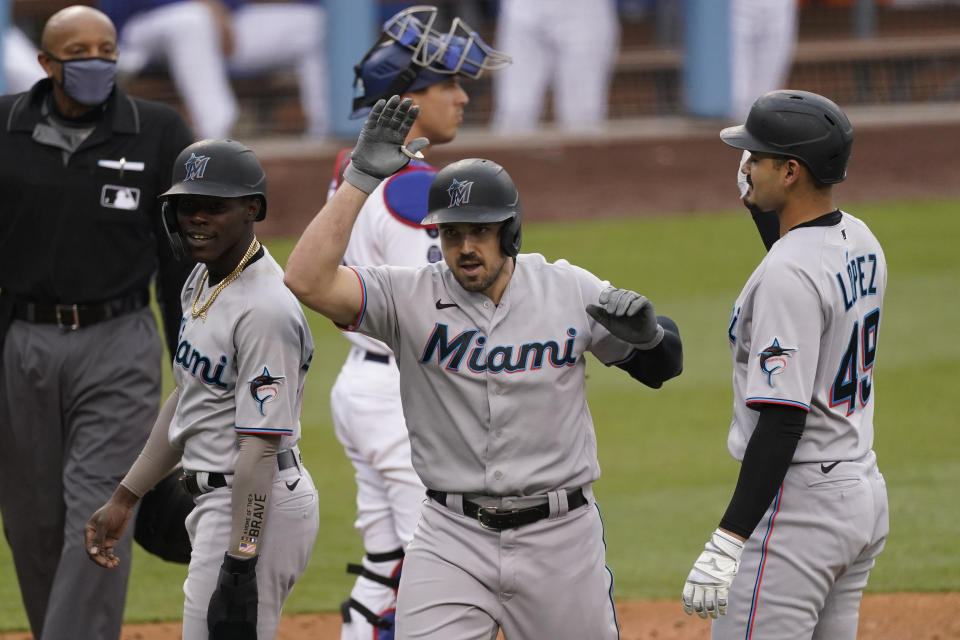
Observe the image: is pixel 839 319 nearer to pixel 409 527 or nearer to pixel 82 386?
pixel 409 527

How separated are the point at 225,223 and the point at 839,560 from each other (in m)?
1.66

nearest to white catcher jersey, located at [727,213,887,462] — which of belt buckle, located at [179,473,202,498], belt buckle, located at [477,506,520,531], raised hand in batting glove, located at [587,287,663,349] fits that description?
raised hand in batting glove, located at [587,287,663,349]

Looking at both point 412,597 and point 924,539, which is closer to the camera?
point 412,597

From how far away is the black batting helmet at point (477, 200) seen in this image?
331 cm

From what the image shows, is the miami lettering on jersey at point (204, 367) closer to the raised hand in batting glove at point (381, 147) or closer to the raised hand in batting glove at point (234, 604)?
the raised hand in batting glove at point (234, 604)

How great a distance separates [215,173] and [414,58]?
1071mm

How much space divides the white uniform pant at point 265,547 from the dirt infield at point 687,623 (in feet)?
5.98

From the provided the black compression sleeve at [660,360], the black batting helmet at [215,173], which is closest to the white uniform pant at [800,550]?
the black compression sleeve at [660,360]

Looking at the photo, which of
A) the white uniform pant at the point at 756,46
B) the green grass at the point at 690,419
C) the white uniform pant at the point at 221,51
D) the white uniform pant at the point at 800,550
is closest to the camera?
the white uniform pant at the point at 800,550

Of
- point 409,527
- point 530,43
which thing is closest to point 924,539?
point 409,527

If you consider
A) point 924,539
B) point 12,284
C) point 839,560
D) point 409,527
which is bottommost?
point 924,539

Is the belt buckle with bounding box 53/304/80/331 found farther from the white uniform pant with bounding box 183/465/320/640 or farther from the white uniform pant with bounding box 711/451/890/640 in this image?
the white uniform pant with bounding box 711/451/890/640

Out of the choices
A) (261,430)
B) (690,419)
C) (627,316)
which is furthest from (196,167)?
(690,419)

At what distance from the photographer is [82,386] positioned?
4.39 meters
